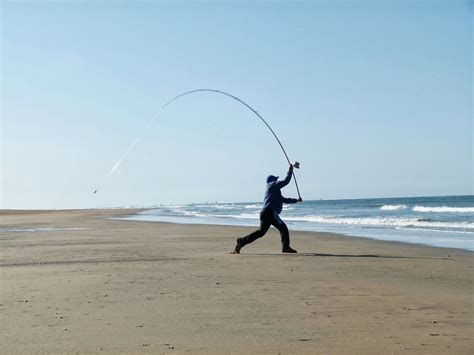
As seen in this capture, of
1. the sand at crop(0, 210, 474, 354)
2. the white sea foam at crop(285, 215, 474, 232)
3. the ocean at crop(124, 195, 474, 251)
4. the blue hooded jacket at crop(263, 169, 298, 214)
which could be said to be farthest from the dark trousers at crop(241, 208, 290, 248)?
the white sea foam at crop(285, 215, 474, 232)

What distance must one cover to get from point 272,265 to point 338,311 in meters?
3.92

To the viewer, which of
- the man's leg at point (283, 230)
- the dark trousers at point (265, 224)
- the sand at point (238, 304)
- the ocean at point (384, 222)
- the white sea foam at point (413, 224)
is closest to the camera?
the sand at point (238, 304)

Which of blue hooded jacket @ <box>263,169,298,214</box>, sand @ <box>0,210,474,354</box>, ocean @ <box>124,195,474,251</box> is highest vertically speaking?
blue hooded jacket @ <box>263,169,298,214</box>

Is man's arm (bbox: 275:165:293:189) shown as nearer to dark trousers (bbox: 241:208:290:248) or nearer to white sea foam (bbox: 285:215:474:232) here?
dark trousers (bbox: 241:208:290:248)

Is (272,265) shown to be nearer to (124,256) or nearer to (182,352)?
(124,256)

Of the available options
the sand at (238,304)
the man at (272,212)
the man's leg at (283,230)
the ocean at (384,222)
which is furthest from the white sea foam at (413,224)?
the sand at (238,304)

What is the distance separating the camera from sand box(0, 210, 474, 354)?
4.84 m

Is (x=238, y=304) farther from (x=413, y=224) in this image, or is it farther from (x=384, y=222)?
(x=384, y=222)

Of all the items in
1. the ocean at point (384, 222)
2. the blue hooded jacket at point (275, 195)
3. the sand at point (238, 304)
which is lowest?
the sand at point (238, 304)

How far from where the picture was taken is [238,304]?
251 inches

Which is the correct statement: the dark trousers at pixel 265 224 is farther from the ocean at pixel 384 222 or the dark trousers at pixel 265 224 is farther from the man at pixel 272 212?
the ocean at pixel 384 222

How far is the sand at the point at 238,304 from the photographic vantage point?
15.9ft

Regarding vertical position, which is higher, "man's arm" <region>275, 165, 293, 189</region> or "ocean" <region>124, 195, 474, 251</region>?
"man's arm" <region>275, 165, 293, 189</region>

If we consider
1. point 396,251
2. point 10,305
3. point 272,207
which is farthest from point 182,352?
point 396,251
